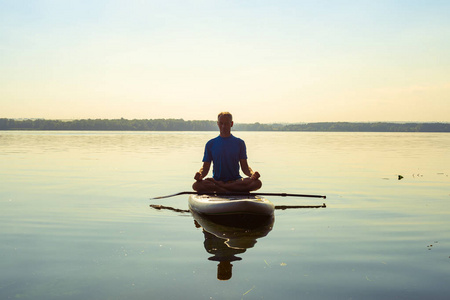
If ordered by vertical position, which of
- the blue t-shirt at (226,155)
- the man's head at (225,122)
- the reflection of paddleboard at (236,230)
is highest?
the man's head at (225,122)

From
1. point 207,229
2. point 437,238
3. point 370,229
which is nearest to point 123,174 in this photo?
point 207,229

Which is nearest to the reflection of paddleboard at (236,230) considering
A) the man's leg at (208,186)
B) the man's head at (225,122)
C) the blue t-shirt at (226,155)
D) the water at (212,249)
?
the water at (212,249)

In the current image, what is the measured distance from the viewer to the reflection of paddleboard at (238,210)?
32.7 feet

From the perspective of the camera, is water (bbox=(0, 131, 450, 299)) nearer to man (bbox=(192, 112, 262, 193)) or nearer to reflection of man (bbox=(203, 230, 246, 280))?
reflection of man (bbox=(203, 230, 246, 280))

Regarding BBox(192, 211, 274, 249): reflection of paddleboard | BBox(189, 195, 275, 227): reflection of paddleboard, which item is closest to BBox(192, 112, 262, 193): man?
BBox(189, 195, 275, 227): reflection of paddleboard

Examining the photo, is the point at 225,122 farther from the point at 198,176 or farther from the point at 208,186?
the point at 208,186

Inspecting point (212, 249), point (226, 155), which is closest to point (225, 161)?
point (226, 155)

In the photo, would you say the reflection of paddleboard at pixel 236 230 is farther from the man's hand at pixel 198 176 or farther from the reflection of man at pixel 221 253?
the man's hand at pixel 198 176

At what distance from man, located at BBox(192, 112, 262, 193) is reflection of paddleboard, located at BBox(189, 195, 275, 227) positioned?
68cm

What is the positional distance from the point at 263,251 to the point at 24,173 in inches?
760

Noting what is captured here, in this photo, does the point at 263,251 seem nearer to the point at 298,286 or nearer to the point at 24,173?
the point at 298,286

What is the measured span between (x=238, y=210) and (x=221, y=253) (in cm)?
184

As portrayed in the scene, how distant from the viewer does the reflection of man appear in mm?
7004

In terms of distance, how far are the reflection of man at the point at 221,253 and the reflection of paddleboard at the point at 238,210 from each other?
548 mm
